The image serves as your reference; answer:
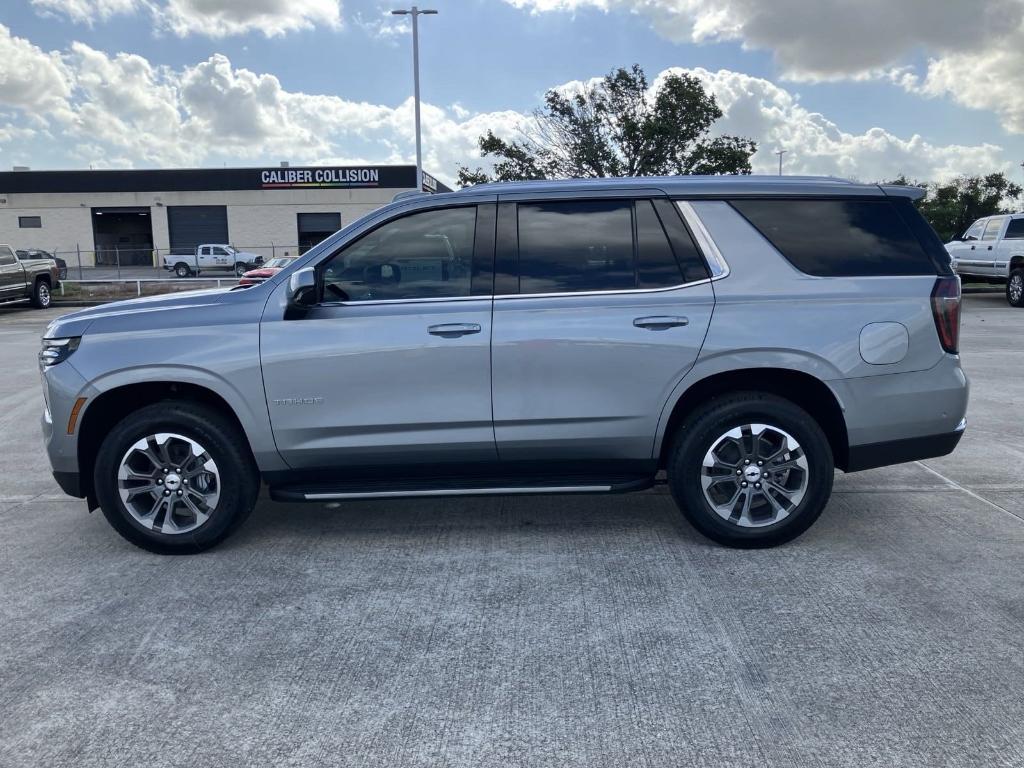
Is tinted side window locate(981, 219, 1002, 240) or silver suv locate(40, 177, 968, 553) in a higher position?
tinted side window locate(981, 219, 1002, 240)

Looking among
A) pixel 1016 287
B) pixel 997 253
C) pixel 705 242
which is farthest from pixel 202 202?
pixel 705 242

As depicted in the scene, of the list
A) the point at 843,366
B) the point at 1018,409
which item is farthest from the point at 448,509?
the point at 1018,409

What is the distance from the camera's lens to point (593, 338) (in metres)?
4.45

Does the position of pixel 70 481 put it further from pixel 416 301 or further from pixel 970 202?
pixel 970 202

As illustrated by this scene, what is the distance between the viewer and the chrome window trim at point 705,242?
4551 mm

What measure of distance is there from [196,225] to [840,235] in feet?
169

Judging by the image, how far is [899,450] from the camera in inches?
182

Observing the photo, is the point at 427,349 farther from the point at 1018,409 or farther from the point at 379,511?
the point at 1018,409

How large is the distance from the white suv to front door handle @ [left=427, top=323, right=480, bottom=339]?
58.8 feet

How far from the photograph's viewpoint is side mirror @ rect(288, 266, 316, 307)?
4.37 metres

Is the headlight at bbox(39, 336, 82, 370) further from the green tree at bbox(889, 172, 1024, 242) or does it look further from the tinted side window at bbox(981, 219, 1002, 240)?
the green tree at bbox(889, 172, 1024, 242)

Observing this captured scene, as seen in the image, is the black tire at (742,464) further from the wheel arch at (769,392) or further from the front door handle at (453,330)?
the front door handle at (453,330)

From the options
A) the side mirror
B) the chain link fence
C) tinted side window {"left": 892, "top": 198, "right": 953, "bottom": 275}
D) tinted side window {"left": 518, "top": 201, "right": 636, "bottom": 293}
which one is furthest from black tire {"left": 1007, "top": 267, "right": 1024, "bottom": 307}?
the chain link fence

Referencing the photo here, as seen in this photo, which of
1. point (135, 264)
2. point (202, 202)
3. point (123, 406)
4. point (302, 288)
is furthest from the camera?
point (202, 202)
